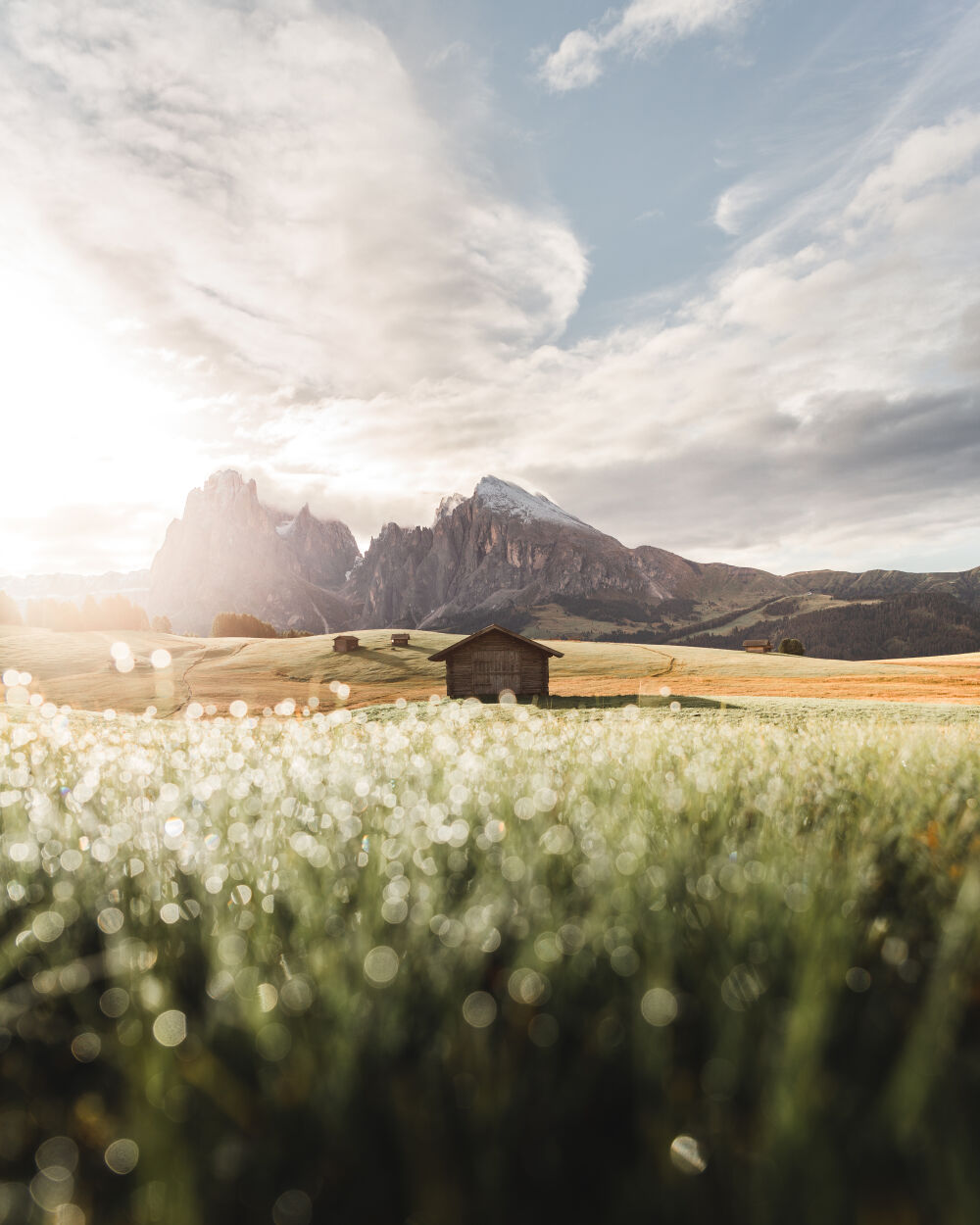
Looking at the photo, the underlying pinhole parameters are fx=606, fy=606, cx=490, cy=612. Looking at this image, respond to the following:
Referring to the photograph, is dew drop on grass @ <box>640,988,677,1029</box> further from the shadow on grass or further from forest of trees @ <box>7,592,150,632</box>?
forest of trees @ <box>7,592,150,632</box>

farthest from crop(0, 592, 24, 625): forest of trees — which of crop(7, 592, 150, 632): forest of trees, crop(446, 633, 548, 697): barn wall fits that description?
crop(446, 633, 548, 697): barn wall

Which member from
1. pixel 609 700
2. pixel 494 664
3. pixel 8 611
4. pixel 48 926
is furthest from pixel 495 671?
pixel 8 611

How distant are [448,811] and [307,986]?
53.7 inches

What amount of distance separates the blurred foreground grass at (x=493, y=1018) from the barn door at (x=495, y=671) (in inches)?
1876

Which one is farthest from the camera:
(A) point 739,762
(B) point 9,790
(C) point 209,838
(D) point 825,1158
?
(A) point 739,762

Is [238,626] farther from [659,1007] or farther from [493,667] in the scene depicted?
[659,1007]

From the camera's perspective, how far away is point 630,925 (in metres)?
1.41

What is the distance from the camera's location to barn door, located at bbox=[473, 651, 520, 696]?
1962 inches

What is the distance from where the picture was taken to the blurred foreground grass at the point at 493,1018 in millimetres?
772

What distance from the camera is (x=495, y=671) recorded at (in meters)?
50.2

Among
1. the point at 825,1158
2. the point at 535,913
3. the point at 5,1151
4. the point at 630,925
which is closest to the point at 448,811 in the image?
the point at 535,913

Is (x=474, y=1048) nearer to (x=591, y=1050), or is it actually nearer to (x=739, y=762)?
(x=591, y=1050)

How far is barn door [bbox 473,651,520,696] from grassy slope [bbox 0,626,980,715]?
354 inches

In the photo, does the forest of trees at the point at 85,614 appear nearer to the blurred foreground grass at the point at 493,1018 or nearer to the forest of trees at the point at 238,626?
the forest of trees at the point at 238,626
